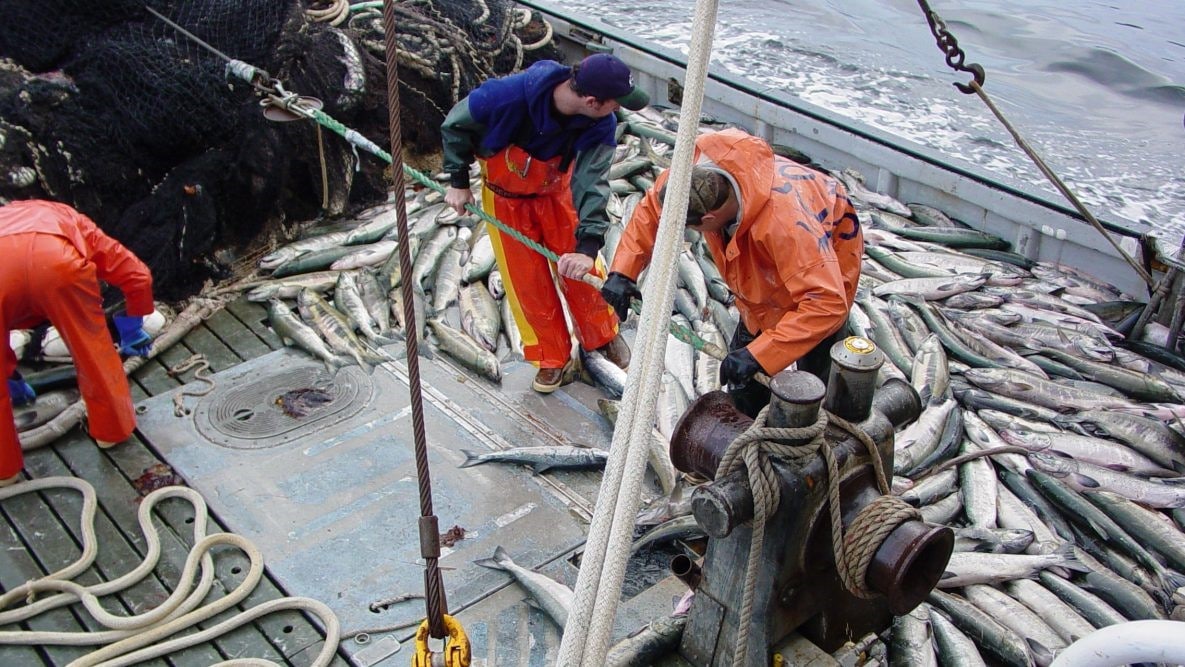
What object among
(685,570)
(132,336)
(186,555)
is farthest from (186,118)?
(685,570)

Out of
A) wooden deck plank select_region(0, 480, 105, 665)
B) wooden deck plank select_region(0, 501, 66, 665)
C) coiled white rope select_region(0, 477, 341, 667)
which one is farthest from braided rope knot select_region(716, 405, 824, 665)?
wooden deck plank select_region(0, 501, 66, 665)

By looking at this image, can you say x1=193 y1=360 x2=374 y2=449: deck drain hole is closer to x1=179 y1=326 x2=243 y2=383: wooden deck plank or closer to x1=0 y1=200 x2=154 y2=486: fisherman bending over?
x1=179 y1=326 x2=243 y2=383: wooden deck plank

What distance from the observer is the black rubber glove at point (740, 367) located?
3.43 meters

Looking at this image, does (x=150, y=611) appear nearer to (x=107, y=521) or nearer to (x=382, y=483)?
(x=107, y=521)

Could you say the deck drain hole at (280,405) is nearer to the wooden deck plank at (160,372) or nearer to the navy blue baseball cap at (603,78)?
the wooden deck plank at (160,372)

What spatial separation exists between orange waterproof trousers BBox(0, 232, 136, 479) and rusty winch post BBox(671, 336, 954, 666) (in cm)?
321

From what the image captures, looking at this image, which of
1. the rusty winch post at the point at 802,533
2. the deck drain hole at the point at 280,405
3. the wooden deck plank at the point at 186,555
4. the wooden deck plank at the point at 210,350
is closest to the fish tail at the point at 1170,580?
the rusty winch post at the point at 802,533

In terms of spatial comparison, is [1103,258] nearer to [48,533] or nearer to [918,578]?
[918,578]

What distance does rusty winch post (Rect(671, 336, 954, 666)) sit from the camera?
98.3 inches

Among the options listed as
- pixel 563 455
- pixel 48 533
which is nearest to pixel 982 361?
pixel 563 455

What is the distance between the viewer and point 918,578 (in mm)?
2637

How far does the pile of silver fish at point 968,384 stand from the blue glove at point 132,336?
0.76m

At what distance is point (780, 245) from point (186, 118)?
4546 mm

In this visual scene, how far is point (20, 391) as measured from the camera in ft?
16.9
